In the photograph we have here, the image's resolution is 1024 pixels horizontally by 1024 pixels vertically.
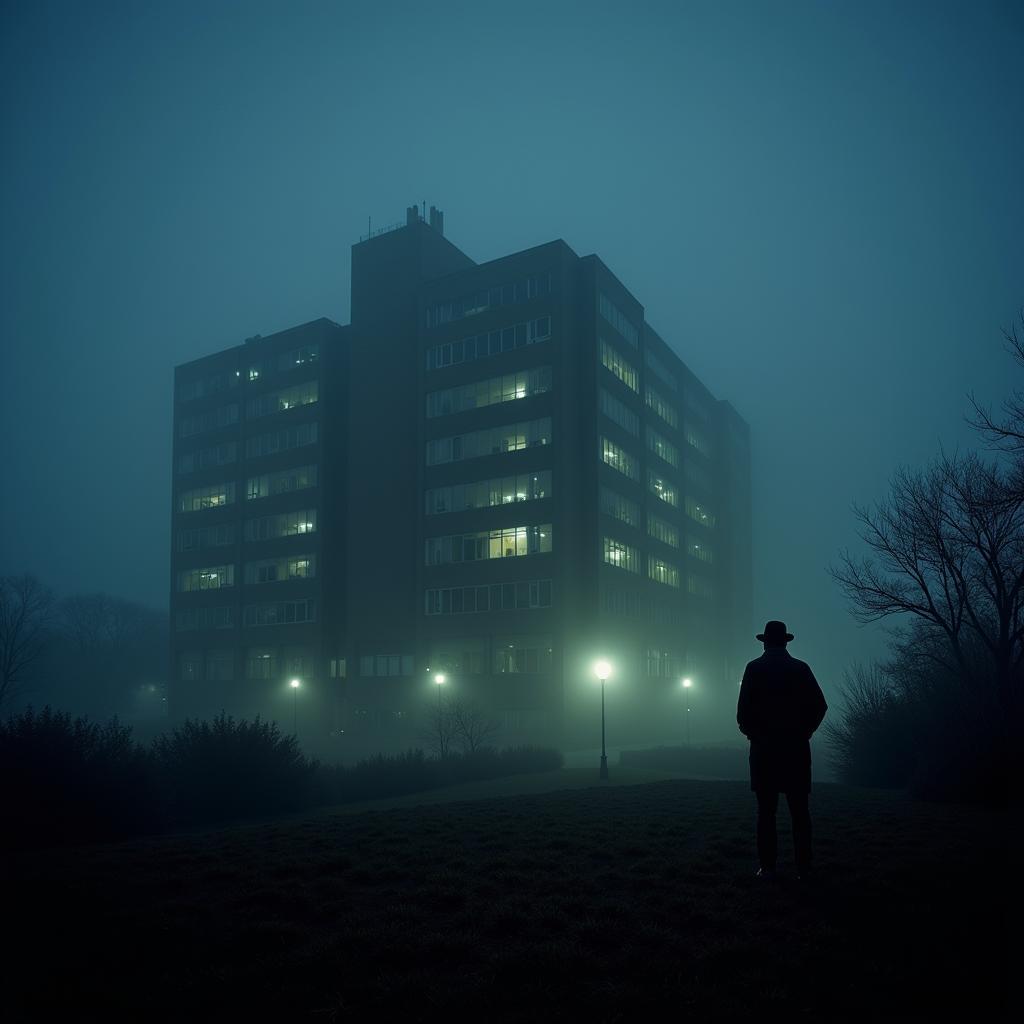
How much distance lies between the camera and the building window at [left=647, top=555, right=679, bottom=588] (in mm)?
79750

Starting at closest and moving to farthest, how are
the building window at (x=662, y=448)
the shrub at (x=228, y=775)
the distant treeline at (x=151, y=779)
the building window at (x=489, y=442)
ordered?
the distant treeline at (x=151, y=779)
the shrub at (x=228, y=775)
the building window at (x=489, y=442)
the building window at (x=662, y=448)

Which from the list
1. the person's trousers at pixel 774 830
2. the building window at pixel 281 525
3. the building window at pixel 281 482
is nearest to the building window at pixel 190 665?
the building window at pixel 281 525

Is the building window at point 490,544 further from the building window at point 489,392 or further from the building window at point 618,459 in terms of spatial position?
the building window at point 489,392

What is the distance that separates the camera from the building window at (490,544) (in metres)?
67.1

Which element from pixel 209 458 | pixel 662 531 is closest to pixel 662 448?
pixel 662 531

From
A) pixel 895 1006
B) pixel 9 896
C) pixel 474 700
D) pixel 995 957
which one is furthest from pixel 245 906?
pixel 474 700

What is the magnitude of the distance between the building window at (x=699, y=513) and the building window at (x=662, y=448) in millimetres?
5752

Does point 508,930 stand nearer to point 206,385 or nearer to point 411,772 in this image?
point 411,772

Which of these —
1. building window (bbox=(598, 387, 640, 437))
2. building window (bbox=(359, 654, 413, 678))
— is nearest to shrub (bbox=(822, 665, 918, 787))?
building window (bbox=(598, 387, 640, 437))

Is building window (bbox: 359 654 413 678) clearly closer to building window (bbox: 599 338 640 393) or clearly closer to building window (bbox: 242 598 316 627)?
building window (bbox: 242 598 316 627)

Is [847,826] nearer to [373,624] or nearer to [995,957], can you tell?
[995,957]

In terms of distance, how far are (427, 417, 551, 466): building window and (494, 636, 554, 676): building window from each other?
15153 millimetres

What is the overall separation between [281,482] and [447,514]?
24.2 m

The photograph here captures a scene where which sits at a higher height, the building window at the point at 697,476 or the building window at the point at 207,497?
the building window at the point at 697,476
